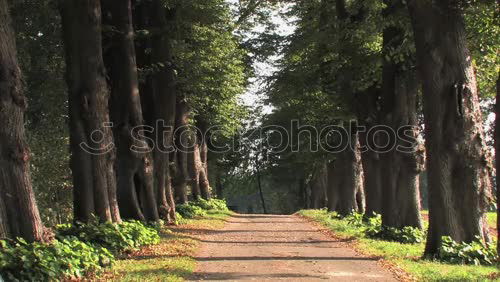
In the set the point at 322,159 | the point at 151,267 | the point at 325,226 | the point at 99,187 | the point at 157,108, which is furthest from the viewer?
the point at 322,159

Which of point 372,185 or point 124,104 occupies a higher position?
point 124,104

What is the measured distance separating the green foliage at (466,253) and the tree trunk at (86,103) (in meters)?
8.00

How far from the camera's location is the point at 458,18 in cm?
1350

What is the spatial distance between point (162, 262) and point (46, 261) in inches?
144

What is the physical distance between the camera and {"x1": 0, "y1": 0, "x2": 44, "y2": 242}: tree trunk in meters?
10.3

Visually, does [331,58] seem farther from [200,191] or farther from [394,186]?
[200,191]

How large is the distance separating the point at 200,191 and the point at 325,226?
17792mm

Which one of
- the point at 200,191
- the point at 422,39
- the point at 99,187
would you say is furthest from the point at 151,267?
the point at 200,191

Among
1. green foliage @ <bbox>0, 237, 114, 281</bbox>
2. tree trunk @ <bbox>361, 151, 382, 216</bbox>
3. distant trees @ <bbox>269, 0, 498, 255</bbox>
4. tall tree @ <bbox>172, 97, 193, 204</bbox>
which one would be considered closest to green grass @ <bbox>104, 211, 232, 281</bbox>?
green foliage @ <bbox>0, 237, 114, 281</bbox>

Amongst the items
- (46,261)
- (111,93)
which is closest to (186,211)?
(111,93)

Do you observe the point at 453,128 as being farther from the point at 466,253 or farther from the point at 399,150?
the point at 399,150

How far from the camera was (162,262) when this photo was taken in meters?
12.6

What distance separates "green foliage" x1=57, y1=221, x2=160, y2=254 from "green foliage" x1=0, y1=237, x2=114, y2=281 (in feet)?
6.72

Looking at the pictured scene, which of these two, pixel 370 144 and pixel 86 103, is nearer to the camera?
pixel 86 103
